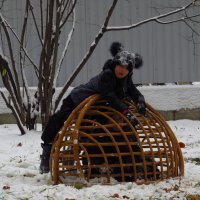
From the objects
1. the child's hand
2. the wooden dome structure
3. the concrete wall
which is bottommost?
the concrete wall

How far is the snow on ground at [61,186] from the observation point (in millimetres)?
4152

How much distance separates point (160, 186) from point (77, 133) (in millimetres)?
781

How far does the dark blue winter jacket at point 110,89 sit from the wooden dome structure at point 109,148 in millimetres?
77

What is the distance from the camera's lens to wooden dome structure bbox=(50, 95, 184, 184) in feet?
15.1

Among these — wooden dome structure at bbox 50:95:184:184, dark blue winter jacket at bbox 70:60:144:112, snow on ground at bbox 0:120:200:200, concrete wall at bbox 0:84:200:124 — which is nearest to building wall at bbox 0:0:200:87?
concrete wall at bbox 0:84:200:124

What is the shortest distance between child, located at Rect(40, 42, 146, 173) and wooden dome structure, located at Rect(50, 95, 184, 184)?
8 cm

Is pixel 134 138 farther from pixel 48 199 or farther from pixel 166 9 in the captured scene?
pixel 166 9

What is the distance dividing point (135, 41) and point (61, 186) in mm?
7347

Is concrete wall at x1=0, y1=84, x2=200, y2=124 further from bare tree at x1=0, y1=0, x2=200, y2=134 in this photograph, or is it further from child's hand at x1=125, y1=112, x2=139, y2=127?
child's hand at x1=125, y1=112, x2=139, y2=127

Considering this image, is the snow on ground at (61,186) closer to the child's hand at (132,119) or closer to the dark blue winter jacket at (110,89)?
the child's hand at (132,119)

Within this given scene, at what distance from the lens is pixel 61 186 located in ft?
14.4

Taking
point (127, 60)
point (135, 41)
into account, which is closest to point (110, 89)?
point (127, 60)

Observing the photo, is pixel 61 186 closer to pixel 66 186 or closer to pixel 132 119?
pixel 66 186

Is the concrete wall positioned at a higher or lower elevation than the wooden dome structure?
lower
